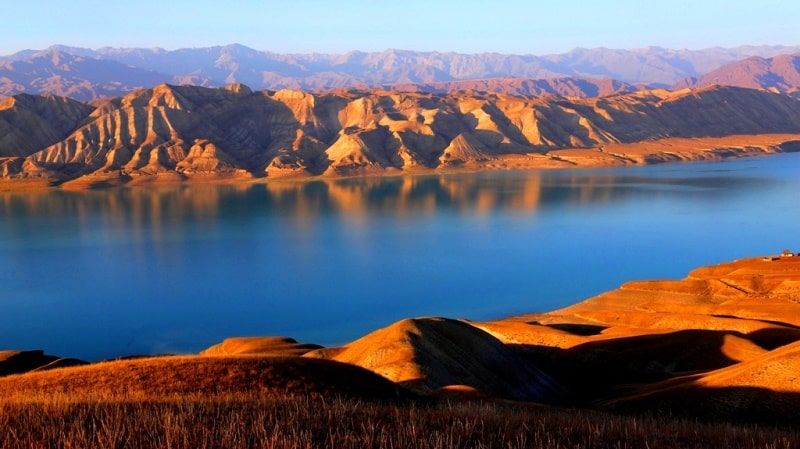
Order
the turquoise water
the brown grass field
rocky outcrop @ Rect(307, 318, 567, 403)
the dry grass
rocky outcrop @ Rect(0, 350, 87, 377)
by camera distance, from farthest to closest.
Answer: the turquoise water, rocky outcrop @ Rect(0, 350, 87, 377), rocky outcrop @ Rect(307, 318, 567, 403), the brown grass field, the dry grass

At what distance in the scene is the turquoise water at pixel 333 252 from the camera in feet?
200

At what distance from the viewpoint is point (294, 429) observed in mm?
10883

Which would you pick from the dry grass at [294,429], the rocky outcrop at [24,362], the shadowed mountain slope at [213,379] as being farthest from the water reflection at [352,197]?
the dry grass at [294,429]

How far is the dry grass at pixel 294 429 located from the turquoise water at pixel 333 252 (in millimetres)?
42115

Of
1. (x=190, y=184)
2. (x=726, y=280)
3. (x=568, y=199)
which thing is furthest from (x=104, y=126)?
(x=726, y=280)

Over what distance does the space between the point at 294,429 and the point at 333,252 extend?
77.7m

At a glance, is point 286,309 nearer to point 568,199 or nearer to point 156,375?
point 156,375

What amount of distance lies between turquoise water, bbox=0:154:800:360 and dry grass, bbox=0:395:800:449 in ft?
138

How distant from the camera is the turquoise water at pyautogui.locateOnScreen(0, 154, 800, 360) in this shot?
61.1 meters

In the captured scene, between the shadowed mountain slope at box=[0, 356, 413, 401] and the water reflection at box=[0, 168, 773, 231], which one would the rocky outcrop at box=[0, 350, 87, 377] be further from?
the water reflection at box=[0, 168, 773, 231]

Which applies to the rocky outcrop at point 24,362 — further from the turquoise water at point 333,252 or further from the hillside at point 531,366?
the turquoise water at point 333,252

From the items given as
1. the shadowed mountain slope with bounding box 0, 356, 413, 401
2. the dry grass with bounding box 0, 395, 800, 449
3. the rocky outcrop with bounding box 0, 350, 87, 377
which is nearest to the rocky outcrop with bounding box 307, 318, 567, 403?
the shadowed mountain slope with bounding box 0, 356, 413, 401

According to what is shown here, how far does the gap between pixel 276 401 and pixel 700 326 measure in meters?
37.4

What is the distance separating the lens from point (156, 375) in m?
17.8
